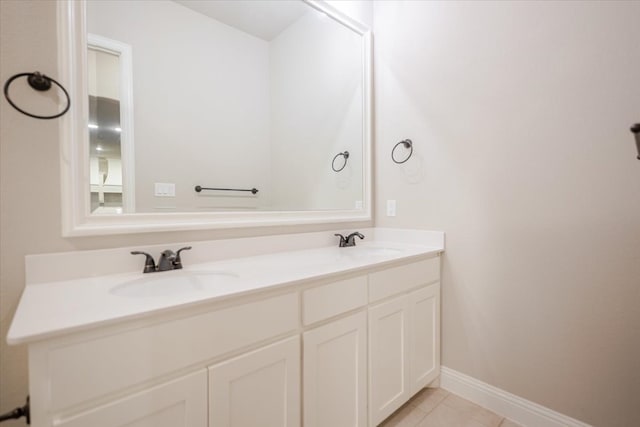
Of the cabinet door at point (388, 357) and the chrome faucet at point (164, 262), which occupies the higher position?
the chrome faucet at point (164, 262)

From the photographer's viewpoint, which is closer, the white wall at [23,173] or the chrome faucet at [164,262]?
the white wall at [23,173]

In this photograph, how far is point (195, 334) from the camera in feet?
2.59

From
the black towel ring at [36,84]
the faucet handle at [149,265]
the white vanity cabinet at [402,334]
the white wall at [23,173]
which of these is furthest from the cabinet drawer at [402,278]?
the black towel ring at [36,84]

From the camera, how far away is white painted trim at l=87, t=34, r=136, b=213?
117cm

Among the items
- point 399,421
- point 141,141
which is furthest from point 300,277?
point 399,421

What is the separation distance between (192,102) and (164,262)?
0.80 m

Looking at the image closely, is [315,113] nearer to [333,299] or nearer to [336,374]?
[333,299]

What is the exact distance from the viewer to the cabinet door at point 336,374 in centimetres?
105

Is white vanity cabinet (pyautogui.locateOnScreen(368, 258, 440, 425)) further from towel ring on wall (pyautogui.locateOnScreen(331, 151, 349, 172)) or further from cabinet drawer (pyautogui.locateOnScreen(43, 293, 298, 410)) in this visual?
towel ring on wall (pyautogui.locateOnScreen(331, 151, 349, 172))

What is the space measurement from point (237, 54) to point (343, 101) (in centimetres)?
77

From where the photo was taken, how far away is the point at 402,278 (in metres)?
1.45

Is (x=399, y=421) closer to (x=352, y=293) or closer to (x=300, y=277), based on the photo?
(x=352, y=293)

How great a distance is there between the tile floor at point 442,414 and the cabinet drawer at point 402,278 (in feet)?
2.16

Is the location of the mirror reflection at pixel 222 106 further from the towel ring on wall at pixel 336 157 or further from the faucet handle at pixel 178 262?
the faucet handle at pixel 178 262
